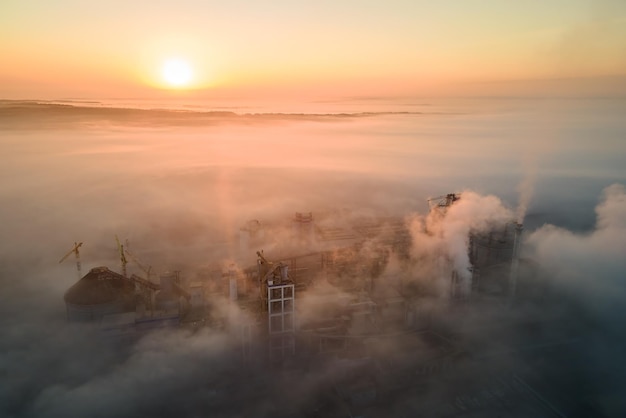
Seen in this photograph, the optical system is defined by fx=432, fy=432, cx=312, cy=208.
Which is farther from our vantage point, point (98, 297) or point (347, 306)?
point (98, 297)

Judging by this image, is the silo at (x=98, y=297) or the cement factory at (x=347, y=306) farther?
the silo at (x=98, y=297)

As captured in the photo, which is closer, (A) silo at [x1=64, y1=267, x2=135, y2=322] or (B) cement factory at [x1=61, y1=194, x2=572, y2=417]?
(B) cement factory at [x1=61, y1=194, x2=572, y2=417]

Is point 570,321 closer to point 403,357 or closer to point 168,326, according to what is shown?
point 403,357

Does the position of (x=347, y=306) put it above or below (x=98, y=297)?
below
